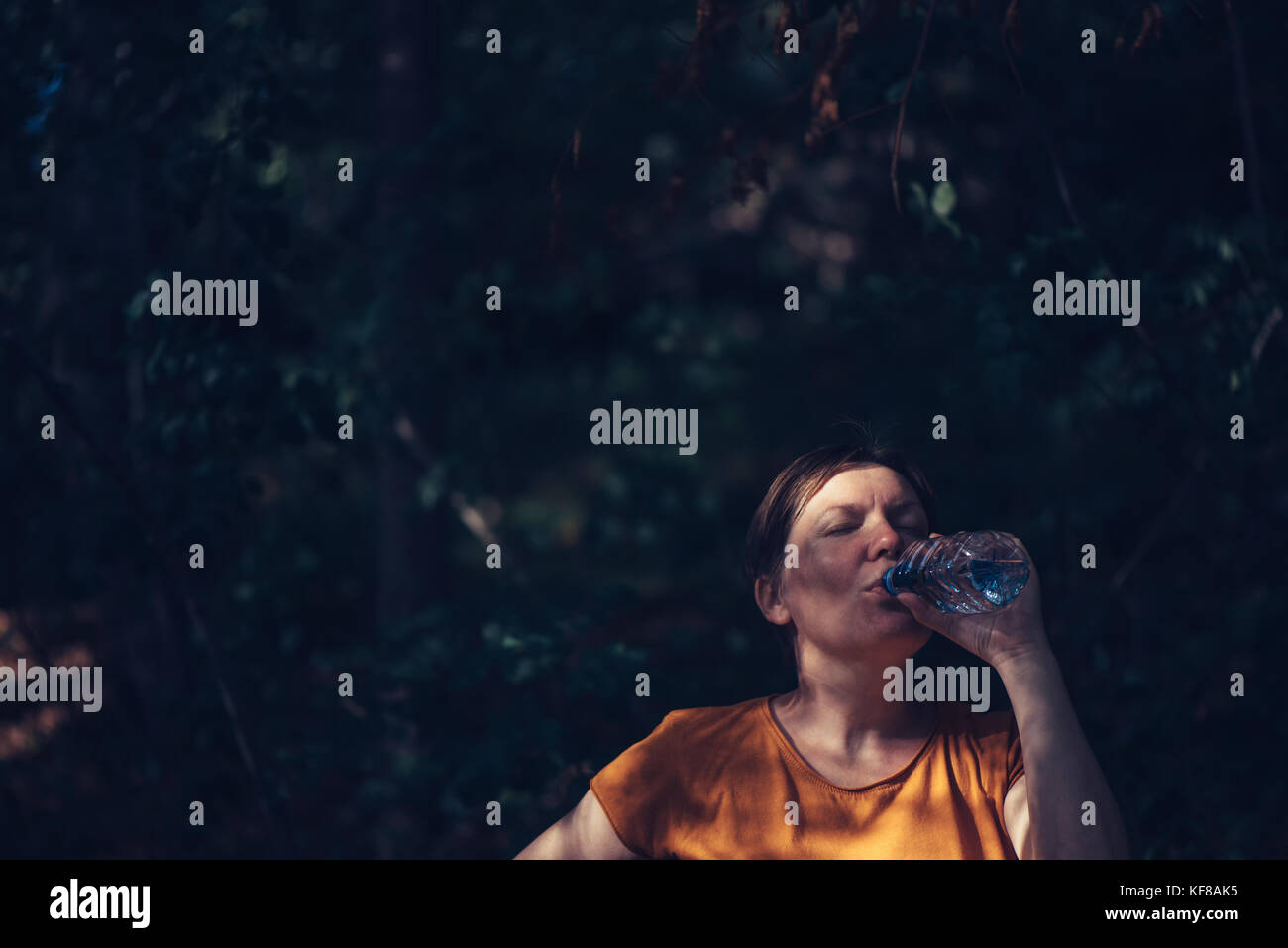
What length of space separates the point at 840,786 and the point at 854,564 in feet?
1.50

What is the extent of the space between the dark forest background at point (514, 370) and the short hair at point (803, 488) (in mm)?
503

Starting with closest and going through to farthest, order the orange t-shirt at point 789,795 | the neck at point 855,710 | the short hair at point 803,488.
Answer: the orange t-shirt at point 789,795
the neck at point 855,710
the short hair at point 803,488

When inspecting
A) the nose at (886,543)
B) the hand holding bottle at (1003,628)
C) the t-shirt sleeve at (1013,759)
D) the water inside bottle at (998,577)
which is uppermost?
the nose at (886,543)

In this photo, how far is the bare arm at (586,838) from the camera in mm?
2592

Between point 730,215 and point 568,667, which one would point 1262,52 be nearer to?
point 568,667

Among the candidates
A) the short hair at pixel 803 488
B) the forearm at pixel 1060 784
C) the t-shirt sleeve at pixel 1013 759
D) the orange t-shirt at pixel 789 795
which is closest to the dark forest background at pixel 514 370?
the short hair at pixel 803 488

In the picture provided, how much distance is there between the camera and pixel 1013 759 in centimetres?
247

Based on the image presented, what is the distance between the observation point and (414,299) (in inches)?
170

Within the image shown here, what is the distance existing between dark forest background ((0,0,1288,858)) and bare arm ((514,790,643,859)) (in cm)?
56

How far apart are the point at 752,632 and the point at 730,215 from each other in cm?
424

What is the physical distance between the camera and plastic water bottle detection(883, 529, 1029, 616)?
2463 mm

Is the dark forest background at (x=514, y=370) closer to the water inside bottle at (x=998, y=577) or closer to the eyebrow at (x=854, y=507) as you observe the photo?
the eyebrow at (x=854, y=507)
